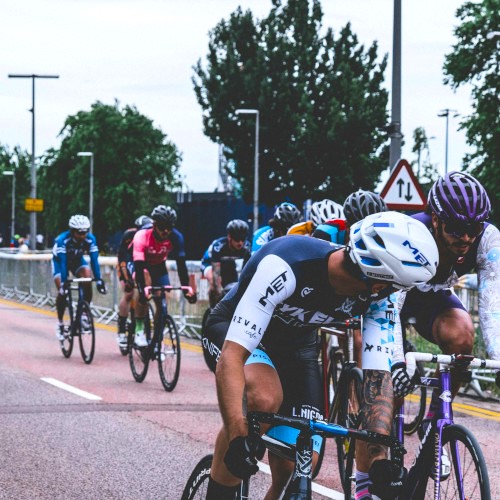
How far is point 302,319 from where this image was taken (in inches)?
162

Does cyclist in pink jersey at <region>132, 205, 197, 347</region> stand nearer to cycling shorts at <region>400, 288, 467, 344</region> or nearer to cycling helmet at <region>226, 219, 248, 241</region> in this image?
cycling helmet at <region>226, 219, 248, 241</region>

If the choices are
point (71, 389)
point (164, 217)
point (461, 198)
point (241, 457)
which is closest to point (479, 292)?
point (461, 198)

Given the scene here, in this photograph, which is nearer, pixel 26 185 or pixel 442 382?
pixel 442 382

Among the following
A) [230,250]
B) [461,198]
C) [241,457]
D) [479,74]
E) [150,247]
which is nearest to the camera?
[241,457]

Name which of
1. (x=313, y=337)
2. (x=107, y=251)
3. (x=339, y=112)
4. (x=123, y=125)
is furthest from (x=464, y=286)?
(x=123, y=125)

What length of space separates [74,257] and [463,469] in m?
10.4

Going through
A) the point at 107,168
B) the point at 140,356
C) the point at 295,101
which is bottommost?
the point at 140,356

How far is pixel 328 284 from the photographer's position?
387 centimetres

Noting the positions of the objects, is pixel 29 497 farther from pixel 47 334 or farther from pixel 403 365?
pixel 47 334

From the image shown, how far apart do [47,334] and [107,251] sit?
5221 cm

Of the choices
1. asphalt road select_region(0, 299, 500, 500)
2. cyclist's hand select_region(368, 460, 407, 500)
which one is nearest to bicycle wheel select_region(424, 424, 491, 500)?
cyclist's hand select_region(368, 460, 407, 500)

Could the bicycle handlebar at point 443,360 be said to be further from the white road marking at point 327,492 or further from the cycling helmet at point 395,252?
the white road marking at point 327,492

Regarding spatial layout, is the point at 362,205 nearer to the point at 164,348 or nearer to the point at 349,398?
the point at 349,398

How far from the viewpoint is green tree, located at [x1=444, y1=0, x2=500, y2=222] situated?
3959 cm
